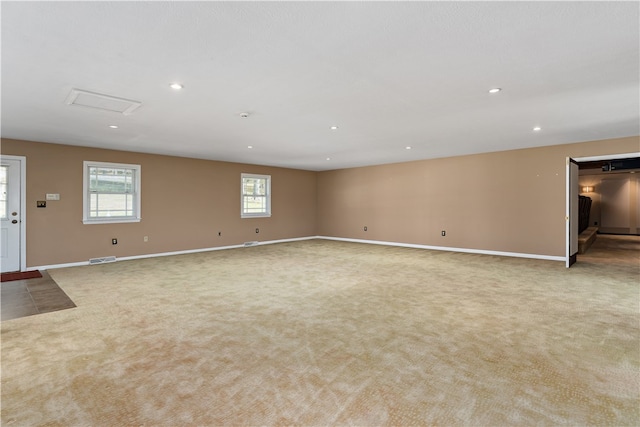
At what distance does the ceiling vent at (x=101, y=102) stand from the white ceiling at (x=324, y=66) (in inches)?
4.2

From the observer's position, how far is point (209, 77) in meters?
3.01

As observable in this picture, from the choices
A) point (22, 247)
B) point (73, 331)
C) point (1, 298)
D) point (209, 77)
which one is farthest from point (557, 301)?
point (22, 247)

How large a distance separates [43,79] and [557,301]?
19.1 feet

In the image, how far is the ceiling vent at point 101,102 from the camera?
342 centimetres

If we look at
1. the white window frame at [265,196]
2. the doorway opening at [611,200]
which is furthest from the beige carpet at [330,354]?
the doorway opening at [611,200]

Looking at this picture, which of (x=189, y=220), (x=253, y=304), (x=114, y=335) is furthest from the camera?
(x=189, y=220)

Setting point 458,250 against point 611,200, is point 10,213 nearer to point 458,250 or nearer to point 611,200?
point 458,250

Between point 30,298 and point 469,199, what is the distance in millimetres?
8050

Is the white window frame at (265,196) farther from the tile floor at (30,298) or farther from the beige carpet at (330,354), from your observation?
the tile floor at (30,298)

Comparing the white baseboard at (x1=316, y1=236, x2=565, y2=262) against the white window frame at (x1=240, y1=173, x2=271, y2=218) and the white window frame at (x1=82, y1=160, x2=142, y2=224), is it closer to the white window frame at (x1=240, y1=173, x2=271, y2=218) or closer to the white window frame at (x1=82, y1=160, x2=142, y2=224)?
the white window frame at (x1=240, y1=173, x2=271, y2=218)

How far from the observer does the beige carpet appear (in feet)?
6.14

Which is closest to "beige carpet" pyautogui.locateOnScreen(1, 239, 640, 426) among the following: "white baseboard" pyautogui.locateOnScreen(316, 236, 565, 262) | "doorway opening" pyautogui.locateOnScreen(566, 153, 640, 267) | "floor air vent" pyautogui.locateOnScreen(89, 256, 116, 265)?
"white baseboard" pyautogui.locateOnScreen(316, 236, 565, 262)

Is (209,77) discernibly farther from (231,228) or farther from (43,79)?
(231,228)

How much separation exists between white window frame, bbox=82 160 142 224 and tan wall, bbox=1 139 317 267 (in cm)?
8
